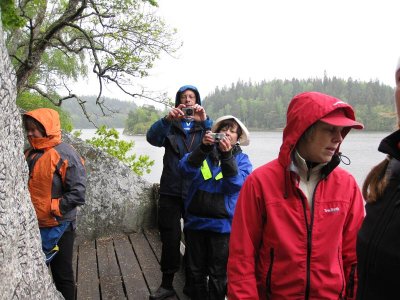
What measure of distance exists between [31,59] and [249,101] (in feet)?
45.4

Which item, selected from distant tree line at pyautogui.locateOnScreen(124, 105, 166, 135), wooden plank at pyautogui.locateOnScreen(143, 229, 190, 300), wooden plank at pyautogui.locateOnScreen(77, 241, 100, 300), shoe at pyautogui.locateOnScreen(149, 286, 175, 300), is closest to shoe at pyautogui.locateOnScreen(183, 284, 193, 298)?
wooden plank at pyautogui.locateOnScreen(143, 229, 190, 300)

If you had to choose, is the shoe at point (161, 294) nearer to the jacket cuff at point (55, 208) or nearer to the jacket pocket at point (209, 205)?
the jacket pocket at point (209, 205)

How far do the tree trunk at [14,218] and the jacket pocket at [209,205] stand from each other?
116cm

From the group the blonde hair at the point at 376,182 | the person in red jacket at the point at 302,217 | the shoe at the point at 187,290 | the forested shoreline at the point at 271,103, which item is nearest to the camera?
the blonde hair at the point at 376,182

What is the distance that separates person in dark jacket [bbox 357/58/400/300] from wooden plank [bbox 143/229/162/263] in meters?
3.74

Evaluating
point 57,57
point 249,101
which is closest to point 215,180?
point 57,57

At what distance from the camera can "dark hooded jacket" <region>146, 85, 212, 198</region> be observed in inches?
136

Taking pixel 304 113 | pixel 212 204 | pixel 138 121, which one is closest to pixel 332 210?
pixel 304 113

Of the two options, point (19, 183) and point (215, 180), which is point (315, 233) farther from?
point (19, 183)

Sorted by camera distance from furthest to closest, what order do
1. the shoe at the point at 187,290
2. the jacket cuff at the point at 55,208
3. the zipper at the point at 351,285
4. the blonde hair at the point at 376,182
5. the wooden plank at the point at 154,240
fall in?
the wooden plank at the point at 154,240 → the shoe at the point at 187,290 → the jacket cuff at the point at 55,208 → the zipper at the point at 351,285 → the blonde hair at the point at 376,182

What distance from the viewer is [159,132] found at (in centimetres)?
352

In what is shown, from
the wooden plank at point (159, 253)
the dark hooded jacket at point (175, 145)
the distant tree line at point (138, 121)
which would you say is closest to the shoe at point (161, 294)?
the wooden plank at point (159, 253)

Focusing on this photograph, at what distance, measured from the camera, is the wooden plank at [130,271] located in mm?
3713

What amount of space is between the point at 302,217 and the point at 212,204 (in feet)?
3.93
